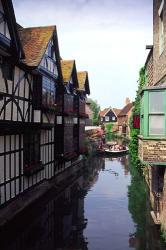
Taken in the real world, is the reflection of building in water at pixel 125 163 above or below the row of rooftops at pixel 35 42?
below

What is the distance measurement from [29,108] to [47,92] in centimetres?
267

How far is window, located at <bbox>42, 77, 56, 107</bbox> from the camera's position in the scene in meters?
20.8

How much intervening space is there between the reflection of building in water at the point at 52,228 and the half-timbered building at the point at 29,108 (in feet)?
5.14

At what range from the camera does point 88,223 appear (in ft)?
57.2

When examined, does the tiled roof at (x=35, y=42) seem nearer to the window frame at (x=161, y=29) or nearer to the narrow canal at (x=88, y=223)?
the window frame at (x=161, y=29)

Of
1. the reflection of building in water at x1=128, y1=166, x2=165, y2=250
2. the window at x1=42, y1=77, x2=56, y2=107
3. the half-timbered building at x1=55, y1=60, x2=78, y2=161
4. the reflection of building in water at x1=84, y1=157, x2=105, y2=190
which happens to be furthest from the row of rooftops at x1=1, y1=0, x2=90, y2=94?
the reflection of building in water at x1=84, y1=157, x2=105, y2=190

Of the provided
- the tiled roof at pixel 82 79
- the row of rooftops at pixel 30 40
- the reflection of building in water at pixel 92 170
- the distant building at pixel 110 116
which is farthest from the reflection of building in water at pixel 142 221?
the distant building at pixel 110 116

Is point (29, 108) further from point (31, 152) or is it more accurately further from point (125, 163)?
point (125, 163)

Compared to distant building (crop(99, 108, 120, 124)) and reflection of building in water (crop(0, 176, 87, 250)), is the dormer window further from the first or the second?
distant building (crop(99, 108, 120, 124))

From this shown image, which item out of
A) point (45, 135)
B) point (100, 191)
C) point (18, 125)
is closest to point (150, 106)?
point (18, 125)

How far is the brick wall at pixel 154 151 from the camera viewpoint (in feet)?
39.7

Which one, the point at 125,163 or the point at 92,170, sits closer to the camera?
the point at 92,170

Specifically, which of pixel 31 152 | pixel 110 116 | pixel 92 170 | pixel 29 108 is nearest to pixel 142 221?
pixel 31 152

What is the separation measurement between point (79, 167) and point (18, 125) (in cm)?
2010
